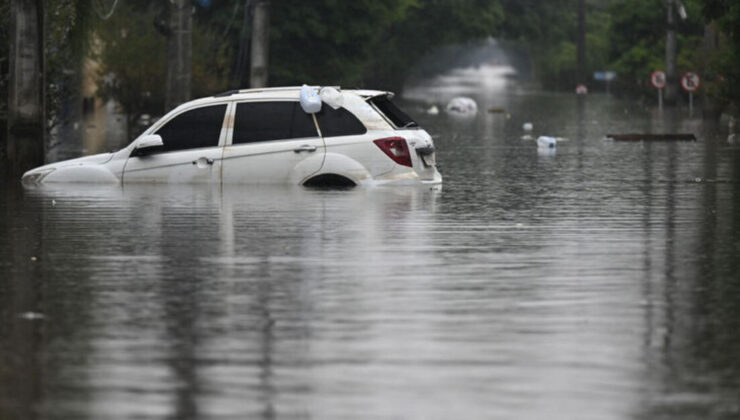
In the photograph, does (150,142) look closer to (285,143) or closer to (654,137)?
(285,143)

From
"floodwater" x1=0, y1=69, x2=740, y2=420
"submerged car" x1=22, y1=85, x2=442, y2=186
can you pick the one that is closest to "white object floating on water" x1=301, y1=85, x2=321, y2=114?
"submerged car" x1=22, y1=85, x2=442, y2=186

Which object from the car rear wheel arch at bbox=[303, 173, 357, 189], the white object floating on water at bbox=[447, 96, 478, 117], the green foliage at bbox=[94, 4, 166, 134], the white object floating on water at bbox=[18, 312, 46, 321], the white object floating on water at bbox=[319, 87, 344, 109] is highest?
the green foliage at bbox=[94, 4, 166, 134]

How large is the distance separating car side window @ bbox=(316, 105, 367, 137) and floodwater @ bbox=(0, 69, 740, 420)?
2.25 ft

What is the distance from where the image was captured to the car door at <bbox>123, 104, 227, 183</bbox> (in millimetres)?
22406

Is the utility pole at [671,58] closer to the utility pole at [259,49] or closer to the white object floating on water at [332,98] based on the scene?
the utility pole at [259,49]

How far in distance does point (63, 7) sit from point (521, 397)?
70.5 feet

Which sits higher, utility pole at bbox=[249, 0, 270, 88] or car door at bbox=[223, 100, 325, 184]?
utility pole at bbox=[249, 0, 270, 88]

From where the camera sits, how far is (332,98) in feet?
72.5

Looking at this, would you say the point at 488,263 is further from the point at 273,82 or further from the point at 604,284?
the point at 273,82

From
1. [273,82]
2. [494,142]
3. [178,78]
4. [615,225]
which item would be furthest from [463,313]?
[273,82]

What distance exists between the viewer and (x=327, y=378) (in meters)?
9.25

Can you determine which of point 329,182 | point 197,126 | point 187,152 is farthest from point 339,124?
point 187,152

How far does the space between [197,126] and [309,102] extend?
140 centimetres

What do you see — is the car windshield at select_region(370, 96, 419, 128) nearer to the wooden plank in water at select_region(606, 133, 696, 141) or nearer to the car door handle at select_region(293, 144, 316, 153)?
the car door handle at select_region(293, 144, 316, 153)
